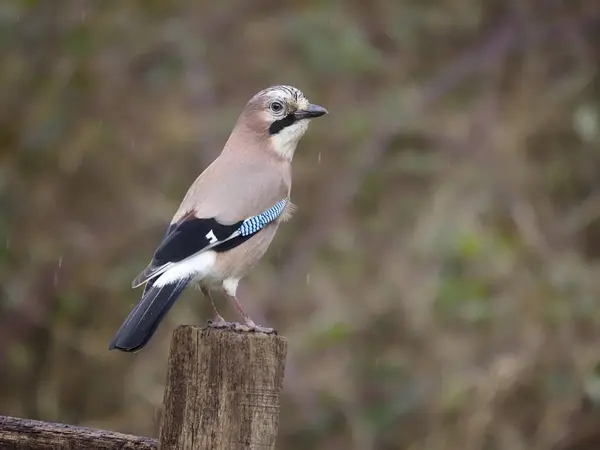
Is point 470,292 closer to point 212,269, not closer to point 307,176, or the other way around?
point 307,176

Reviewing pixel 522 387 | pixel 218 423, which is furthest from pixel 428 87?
pixel 218 423

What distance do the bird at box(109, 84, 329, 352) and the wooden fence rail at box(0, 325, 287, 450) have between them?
0.45 m

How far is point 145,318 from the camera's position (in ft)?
10.7

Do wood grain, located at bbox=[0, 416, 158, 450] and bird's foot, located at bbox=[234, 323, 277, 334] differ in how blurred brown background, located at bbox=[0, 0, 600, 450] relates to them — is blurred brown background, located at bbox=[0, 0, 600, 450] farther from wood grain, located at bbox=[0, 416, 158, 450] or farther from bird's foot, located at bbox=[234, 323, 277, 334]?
wood grain, located at bbox=[0, 416, 158, 450]

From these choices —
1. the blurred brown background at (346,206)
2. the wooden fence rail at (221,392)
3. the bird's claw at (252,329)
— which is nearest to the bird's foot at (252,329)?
the bird's claw at (252,329)

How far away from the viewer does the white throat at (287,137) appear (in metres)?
4.79

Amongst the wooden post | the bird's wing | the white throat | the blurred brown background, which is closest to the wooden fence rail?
the wooden post

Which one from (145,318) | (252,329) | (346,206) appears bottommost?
(252,329)

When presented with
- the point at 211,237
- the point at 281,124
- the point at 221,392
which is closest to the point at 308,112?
the point at 281,124

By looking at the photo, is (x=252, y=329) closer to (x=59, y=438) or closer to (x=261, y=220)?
(x=59, y=438)

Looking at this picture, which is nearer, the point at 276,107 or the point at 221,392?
the point at 221,392

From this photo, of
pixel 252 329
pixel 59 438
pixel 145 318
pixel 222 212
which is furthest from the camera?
pixel 222 212

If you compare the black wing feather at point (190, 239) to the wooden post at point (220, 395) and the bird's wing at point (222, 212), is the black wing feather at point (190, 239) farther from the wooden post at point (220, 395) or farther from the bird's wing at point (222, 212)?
the wooden post at point (220, 395)

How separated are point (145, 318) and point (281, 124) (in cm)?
174
